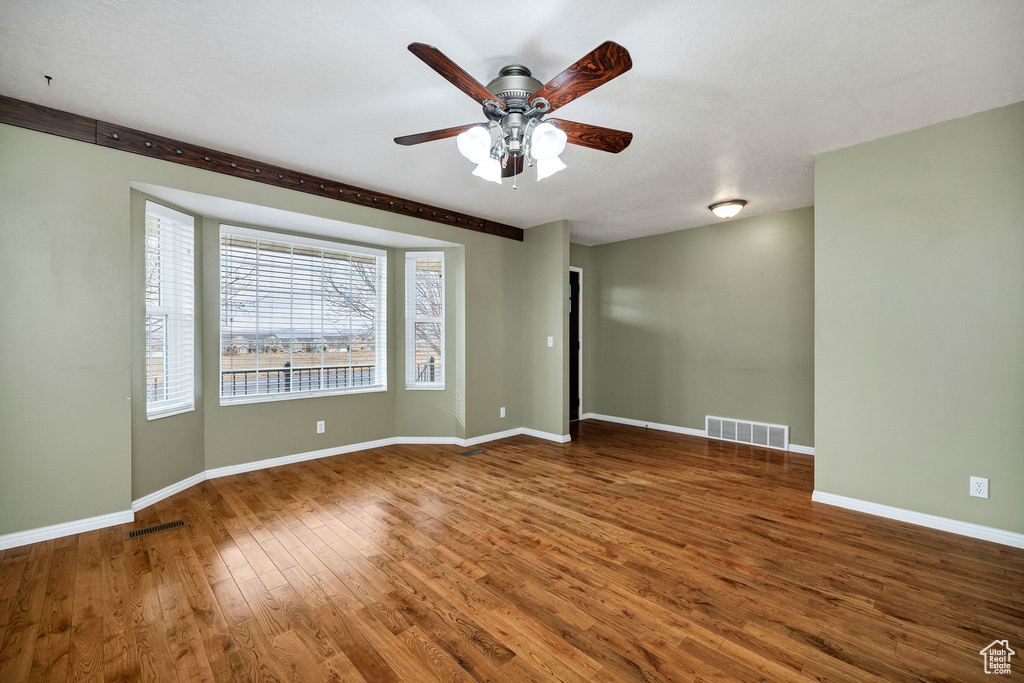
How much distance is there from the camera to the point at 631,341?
6.30 metres

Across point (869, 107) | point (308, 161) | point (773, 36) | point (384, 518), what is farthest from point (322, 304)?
point (869, 107)

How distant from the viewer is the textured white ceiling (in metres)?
1.88

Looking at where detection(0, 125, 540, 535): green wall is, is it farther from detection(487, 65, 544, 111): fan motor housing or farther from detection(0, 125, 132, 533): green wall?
detection(487, 65, 544, 111): fan motor housing

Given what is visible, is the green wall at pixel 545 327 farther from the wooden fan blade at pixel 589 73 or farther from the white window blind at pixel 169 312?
the white window blind at pixel 169 312

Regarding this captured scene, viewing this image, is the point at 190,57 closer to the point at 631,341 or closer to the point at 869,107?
the point at 869,107

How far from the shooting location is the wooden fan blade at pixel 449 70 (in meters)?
1.60

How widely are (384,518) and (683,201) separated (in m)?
4.04

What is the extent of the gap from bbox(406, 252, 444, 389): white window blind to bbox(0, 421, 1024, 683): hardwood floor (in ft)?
5.90

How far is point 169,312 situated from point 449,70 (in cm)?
316

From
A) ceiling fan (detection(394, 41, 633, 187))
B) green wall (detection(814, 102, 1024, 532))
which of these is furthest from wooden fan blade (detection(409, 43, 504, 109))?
green wall (detection(814, 102, 1024, 532))

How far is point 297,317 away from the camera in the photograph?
14.4 feet

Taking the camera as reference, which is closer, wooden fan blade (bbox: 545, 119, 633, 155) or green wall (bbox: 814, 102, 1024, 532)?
wooden fan blade (bbox: 545, 119, 633, 155)

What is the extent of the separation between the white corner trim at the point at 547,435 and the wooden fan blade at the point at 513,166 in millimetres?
3469

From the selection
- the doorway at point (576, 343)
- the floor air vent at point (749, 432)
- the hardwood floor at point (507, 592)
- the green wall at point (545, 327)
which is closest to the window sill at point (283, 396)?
the hardwood floor at point (507, 592)
